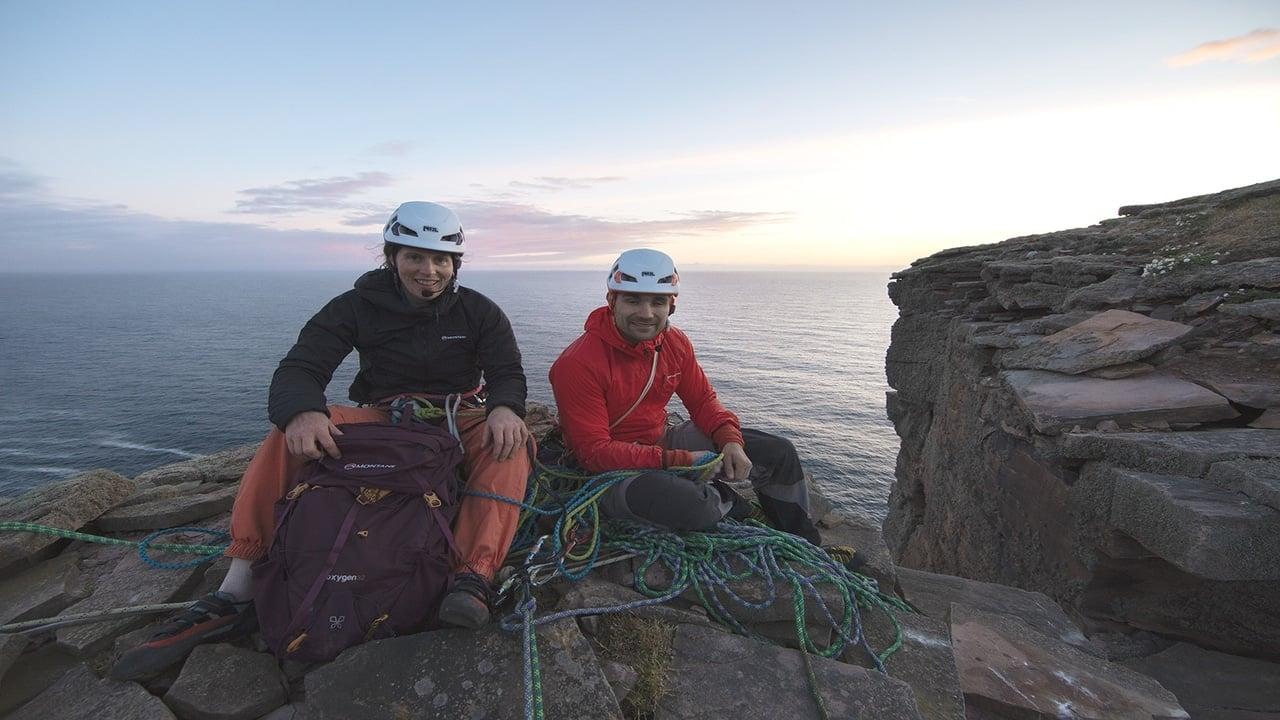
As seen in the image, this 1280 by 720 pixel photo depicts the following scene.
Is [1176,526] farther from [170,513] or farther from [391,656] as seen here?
[170,513]

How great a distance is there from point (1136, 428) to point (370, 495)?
763cm

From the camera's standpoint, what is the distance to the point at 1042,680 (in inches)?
154

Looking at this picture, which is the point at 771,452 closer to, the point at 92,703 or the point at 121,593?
the point at 92,703

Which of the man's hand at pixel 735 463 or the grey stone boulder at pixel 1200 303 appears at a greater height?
the grey stone boulder at pixel 1200 303

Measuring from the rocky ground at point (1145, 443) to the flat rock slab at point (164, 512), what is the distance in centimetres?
882

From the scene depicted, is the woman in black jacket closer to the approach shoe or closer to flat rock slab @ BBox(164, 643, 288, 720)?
flat rock slab @ BBox(164, 643, 288, 720)

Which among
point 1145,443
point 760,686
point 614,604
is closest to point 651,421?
point 614,604

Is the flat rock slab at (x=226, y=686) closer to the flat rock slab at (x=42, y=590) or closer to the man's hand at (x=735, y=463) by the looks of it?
the flat rock slab at (x=42, y=590)

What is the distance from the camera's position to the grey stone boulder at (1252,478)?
4230 mm

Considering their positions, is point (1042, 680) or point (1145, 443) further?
point (1145, 443)

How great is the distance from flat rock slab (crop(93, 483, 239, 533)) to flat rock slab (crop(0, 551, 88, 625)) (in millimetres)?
464

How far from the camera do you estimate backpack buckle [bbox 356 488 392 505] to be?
3.29m

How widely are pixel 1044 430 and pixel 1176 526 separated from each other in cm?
207

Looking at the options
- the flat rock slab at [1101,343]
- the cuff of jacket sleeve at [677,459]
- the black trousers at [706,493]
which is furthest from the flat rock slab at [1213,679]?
the cuff of jacket sleeve at [677,459]
